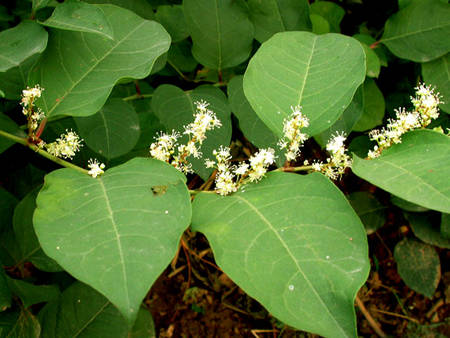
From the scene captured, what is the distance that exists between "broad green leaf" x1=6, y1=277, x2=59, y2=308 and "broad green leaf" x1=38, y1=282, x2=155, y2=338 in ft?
0.26

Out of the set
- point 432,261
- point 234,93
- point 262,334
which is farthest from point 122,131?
point 432,261

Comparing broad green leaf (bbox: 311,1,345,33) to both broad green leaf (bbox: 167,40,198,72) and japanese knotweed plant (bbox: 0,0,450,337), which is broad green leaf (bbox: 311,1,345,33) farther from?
broad green leaf (bbox: 167,40,198,72)

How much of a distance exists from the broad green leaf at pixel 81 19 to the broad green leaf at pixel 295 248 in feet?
1.77

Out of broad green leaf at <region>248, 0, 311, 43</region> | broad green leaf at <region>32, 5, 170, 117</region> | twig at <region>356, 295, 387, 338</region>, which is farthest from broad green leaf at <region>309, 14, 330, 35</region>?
twig at <region>356, 295, 387, 338</region>

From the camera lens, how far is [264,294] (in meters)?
0.85

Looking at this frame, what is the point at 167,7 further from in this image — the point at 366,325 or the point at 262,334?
the point at 366,325

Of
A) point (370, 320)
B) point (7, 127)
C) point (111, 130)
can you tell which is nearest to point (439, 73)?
point (370, 320)

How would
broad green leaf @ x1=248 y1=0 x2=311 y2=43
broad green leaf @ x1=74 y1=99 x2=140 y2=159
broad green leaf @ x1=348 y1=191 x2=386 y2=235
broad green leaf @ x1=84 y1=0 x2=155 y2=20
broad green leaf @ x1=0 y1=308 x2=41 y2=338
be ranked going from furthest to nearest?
broad green leaf @ x1=348 y1=191 x2=386 y2=235
broad green leaf @ x1=248 y1=0 x2=311 y2=43
broad green leaf @ x1=84 y1=0 x2=155 y2=20
broad green leaf @ x1=74 y1=99 x2=140 y2=159
broad green leaf @ x1=0 y1=308 x2=41 y2=338

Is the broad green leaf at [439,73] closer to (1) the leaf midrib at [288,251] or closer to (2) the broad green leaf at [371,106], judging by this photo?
(2) the broad green leaf at [371,106]

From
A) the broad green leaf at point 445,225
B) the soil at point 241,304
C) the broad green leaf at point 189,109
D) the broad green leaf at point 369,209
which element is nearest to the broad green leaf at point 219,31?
the broad green leaf at point 189,109

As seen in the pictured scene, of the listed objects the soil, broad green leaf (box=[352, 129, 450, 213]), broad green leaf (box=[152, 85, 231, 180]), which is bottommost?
the soil

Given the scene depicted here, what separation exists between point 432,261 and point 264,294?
1657 millimetres

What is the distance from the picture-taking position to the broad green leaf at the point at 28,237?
4.94 ft

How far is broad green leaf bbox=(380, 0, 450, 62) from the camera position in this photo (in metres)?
1.77
